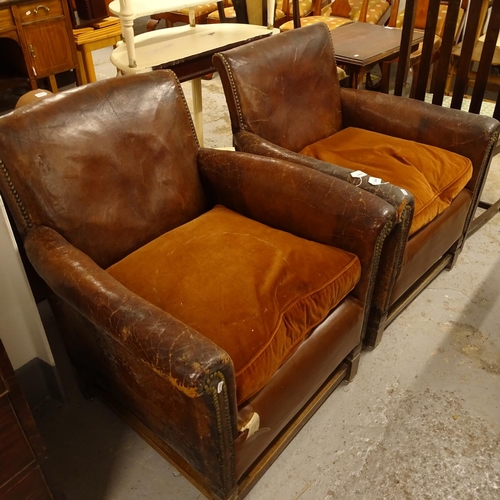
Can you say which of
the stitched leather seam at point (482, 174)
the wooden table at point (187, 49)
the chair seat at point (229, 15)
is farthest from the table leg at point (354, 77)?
the chair seat at point (229, 15)

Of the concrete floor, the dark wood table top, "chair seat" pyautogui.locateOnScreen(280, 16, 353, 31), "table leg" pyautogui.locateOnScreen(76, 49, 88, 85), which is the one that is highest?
the dark wood table top

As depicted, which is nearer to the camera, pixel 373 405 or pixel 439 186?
pixel 373 405

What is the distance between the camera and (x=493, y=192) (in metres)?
2.41

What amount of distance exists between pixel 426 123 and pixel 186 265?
43.6 inches

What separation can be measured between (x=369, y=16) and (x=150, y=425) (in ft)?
11.1

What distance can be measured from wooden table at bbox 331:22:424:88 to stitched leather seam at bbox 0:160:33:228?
175cm

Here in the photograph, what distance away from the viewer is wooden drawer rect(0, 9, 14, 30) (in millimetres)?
2689

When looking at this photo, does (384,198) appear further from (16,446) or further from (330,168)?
(16,446)

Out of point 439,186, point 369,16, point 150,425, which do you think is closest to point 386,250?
point 439,186

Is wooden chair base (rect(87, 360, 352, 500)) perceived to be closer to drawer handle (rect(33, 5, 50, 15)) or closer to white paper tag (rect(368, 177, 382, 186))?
white paper tag (rect(368, 177, 382, 186))

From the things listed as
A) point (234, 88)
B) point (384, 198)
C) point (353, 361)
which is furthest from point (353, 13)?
point (353, 361)

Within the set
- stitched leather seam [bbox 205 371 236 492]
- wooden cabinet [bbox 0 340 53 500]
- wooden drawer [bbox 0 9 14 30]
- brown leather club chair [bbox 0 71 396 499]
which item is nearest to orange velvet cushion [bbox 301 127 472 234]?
brown leather club chair [bbox 0 71 396 499]

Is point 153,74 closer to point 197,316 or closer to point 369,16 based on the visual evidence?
point 197,316

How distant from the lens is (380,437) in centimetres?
133
